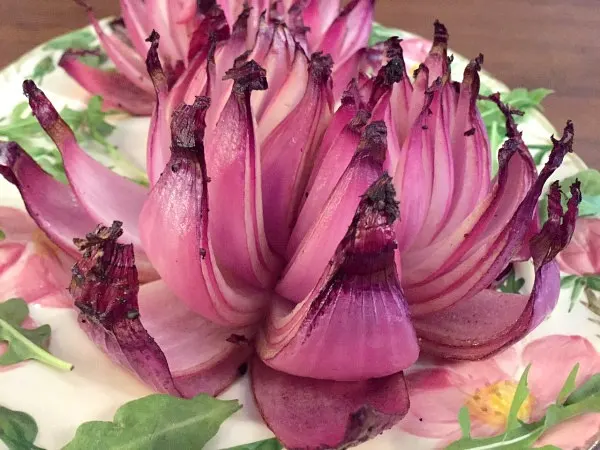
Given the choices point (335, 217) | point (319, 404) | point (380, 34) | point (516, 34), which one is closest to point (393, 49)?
point (335, 217)

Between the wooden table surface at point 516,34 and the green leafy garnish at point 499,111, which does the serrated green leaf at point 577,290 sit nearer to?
the green leafy garnish at point 499,111

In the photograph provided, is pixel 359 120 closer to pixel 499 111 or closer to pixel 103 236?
pixel 103 236

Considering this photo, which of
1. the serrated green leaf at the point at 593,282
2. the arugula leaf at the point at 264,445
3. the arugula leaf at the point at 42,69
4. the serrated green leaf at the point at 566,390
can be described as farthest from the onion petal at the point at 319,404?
the arugula leaf at the point at 42,69

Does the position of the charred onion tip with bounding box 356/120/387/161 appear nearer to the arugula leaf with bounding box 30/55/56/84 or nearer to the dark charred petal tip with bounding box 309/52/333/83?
the dark charred petal tip with bounding box 309/52/333/83

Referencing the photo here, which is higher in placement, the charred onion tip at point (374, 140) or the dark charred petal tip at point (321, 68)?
the dark charred petal tip at point (321, 68)

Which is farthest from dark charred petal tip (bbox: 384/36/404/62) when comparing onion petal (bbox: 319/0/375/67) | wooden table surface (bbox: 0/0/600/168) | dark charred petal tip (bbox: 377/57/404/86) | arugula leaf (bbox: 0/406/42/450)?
wooden table surface (bbox: 0/0/600/168)

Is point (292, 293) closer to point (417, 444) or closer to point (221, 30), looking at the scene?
point (417, 444)
